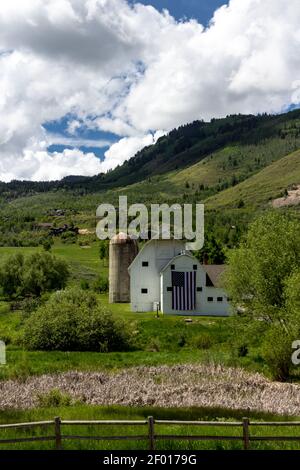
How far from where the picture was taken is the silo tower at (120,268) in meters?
69.8

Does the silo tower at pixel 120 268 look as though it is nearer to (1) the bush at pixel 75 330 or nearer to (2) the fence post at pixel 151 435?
(1) the bush at pixel 75 330

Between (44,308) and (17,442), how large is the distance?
30.4 meters

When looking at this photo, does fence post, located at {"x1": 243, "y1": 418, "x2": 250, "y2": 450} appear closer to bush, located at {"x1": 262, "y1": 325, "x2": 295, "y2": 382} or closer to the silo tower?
bush, located at {"x1": 262, "y1": 325, "x2": 295, "y2": 382}

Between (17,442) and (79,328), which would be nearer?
(17,442)

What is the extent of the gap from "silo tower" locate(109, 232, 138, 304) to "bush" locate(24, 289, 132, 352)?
2451cm

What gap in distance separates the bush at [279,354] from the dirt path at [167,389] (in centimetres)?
123

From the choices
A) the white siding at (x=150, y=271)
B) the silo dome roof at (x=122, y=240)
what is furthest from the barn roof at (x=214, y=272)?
the silo dome roof at (x=122, y=240)

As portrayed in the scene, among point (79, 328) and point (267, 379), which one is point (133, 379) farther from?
point (79, 328)

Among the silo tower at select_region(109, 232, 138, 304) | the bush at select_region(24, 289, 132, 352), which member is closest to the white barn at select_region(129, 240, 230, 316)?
the silo tower at select_region(109, 232, 138, 304)

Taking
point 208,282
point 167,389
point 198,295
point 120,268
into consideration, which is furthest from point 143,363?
point 120,268

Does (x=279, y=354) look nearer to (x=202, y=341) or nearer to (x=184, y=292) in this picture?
(x=202, y=341)

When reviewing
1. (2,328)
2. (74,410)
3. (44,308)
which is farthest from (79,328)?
(74,410)

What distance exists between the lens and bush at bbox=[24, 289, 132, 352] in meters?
42.9

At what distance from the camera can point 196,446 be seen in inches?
628
